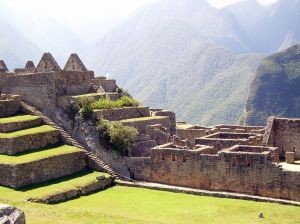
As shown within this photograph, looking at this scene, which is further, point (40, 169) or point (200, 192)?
point (200, 192)

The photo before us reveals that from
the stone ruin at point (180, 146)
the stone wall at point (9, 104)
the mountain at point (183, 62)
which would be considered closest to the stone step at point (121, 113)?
the stone ruin at point (180, 146)

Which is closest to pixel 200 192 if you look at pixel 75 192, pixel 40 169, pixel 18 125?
pixel 75 192

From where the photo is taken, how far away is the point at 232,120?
8719cm

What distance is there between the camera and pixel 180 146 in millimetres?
30953

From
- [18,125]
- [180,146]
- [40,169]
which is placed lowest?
[40,169]

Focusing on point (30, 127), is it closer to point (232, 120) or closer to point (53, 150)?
point (53, 150)

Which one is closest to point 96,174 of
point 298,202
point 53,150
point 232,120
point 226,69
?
point 53,150

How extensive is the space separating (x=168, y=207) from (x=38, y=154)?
7.55 meters

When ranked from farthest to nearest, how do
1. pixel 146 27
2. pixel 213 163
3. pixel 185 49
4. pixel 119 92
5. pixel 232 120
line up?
1. pixel 146 27
2. pixel 185 49
3. pixel 232 120
4. pixel 119 92
5. pixel 213 163

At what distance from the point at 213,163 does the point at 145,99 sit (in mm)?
83445

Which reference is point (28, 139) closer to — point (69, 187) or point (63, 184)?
point (63, 184)

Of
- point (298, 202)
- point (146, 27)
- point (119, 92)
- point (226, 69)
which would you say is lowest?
point (298, 202)

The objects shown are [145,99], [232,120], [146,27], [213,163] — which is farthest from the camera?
[146,27]

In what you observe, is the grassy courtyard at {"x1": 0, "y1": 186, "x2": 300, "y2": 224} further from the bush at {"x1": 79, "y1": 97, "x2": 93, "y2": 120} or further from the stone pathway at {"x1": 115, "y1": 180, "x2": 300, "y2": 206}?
the bush at {"x1": 79, "y1": 97, "x2": 93, "y2": 120}
